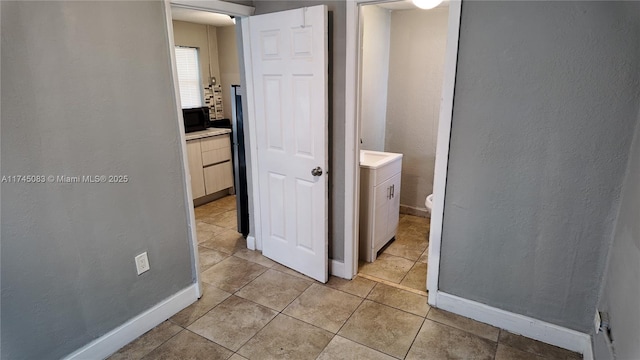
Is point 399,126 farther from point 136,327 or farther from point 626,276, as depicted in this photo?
point 136,327

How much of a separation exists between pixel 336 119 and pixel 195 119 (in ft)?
8.22

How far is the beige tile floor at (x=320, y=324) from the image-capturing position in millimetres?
2094

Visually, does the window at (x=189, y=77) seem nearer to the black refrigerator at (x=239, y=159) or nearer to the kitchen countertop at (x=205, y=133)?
the kitchen countertop at (x=205, y=133)

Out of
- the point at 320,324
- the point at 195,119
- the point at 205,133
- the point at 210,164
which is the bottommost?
the point at 320,324

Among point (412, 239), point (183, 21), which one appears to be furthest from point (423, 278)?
point (183, 21)

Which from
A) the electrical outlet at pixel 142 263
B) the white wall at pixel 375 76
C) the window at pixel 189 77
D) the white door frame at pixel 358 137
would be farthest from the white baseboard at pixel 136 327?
the window at pixel 189 77

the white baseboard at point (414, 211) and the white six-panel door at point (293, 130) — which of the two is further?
the white baseboard at point (414, 211)

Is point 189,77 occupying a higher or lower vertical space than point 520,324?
higher

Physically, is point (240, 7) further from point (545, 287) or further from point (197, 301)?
point (545, 287)

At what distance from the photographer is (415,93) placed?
3887mm

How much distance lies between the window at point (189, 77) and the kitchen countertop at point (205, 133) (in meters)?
0.53

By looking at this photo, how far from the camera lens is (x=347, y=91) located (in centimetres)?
247

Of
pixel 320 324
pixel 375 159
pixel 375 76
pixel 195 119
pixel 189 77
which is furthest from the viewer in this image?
pixel 189 77

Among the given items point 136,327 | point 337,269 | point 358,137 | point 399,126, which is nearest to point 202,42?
point 399,126
